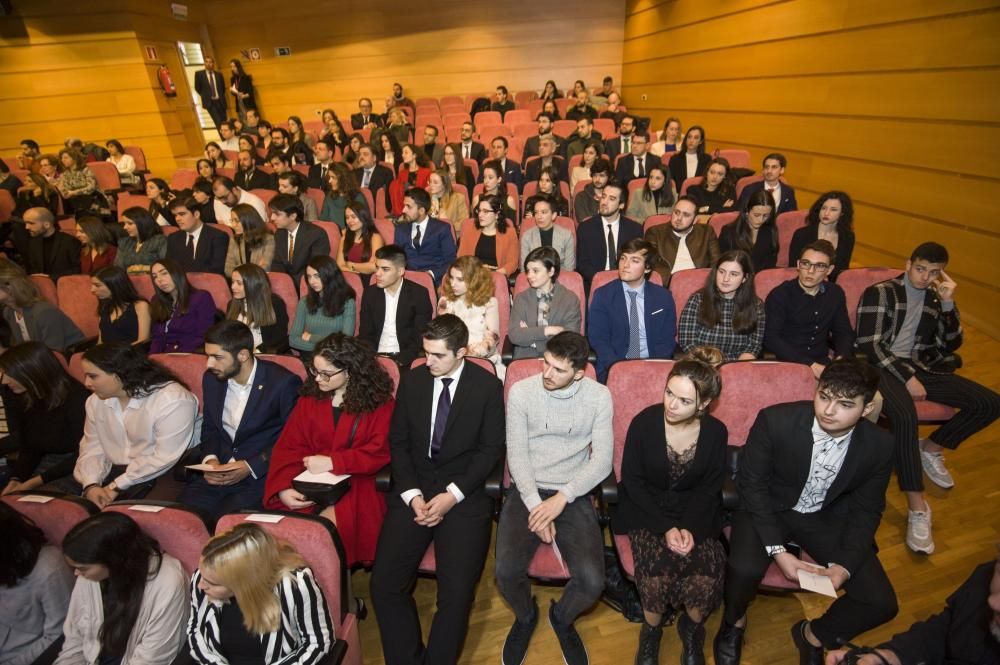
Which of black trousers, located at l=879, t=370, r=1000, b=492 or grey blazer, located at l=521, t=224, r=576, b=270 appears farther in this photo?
grey blazer, located at l=521, t=224, r=576, b=270

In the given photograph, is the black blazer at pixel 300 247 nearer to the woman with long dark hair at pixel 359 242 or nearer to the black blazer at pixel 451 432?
the woman with long dark hair at pixel 359 242

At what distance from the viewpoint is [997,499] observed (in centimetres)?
248

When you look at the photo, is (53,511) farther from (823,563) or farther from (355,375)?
(823,563)

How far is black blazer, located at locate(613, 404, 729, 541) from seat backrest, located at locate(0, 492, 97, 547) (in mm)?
2005

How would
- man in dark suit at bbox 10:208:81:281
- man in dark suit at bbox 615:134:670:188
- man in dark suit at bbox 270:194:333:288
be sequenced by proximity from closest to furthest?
man in dark suit at bbox 270:194:333:288 → man in dark suit at bbox 10:208:81:281 → man in dark suit at bbox 615:134:670:188

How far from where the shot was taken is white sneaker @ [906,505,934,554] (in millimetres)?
2234

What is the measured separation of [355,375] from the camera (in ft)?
7.14

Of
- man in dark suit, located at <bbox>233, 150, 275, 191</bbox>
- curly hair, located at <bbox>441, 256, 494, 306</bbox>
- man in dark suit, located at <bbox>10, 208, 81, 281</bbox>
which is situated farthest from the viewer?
man in dark suit, located at <bbox>233, 150, 275, 191</bbox>

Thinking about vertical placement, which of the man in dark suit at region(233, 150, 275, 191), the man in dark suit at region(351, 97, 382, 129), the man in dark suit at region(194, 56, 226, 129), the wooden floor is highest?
the man in dark suit at region(194, 56, 226, 129)

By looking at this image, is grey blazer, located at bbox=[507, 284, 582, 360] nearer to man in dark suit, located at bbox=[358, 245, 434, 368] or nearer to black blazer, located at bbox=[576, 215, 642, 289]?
man in dark suit, located at bbox=[358, 245, 434, 368]

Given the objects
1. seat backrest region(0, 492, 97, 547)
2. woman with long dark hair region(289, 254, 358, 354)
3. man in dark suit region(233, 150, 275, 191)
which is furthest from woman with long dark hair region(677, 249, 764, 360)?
man in dark suit region(233, 150, 275, 191)

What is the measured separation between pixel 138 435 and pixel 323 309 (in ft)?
4.06

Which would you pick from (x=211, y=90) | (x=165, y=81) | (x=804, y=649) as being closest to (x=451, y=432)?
(x=804, y=649)

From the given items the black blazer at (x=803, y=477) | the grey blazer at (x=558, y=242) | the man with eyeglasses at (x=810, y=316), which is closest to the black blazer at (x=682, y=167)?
the grey blazer at (x=558, y=242)
